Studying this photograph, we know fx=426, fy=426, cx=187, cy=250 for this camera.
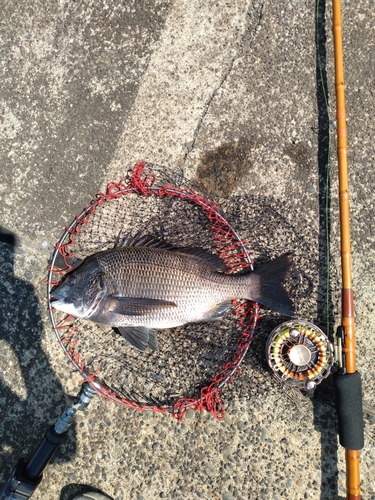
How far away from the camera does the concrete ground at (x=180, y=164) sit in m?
3.07

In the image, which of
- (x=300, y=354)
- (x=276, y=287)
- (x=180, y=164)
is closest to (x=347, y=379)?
(x=300, y=354)

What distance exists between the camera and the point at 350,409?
2.78 metres

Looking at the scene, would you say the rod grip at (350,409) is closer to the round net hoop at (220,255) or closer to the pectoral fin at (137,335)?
the round net hoop at (220,255)

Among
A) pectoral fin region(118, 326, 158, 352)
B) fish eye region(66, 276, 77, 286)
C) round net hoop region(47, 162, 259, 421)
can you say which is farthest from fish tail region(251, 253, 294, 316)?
fish eye region(66, 276, 77, 286)

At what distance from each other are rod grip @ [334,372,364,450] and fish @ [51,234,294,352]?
56 cm

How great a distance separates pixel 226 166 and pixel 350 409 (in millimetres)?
Result: 1884

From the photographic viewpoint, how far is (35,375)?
312cm

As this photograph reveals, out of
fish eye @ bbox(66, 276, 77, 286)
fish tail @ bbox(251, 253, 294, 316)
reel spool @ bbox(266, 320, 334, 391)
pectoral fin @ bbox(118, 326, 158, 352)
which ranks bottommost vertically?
pectoral fin @ bbox(118, 326, 158, 352)

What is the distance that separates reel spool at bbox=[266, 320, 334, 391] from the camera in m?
2.89

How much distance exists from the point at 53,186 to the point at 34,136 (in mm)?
412

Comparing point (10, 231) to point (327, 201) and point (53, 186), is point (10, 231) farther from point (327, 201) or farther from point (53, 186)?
point (327, 201)

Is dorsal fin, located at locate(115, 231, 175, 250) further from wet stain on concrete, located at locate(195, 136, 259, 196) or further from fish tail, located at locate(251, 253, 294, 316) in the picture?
fish tail, located at locate(251, 253, 294, 316)

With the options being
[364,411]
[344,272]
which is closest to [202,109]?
[344,272]

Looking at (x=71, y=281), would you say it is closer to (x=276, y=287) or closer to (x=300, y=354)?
(x=276, y=287)
